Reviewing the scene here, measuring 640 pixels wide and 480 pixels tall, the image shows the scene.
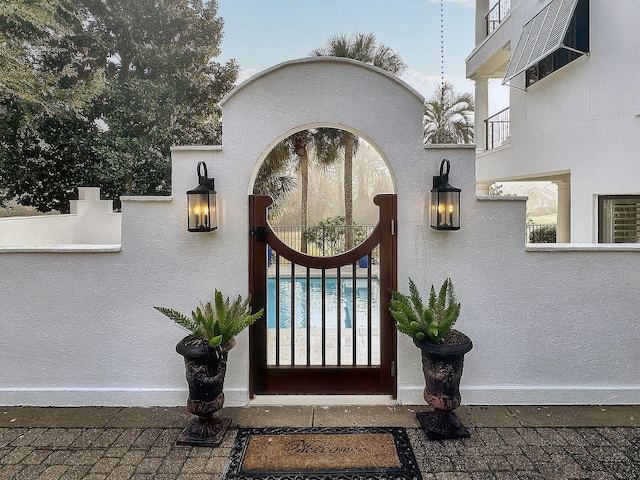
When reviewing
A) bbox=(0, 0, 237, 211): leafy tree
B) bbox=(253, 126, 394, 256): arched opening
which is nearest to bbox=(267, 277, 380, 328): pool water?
bbox=(253, 126, 394, 256): arched opening

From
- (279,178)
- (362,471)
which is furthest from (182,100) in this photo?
(362,471)

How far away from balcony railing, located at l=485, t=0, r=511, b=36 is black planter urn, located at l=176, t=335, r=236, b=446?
10421mm

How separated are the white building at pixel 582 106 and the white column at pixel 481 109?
1693 millimetres

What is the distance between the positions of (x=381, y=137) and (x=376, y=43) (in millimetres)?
12120

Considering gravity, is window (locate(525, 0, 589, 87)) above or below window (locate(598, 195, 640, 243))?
above

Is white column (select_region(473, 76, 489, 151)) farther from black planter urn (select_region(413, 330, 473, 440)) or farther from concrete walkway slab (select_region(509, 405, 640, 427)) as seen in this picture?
black planter urn (select_region(413, 330, 473, 440))

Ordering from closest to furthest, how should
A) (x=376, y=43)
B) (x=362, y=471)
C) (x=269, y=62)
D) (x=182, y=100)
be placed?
(x=362, y=471) → (x=182, y=100) → (x=376, y=43) → (x=269, y=62)

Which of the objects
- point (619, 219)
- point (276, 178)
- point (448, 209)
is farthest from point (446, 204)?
point (276, 178)

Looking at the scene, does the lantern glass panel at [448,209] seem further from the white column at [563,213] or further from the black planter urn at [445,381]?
the white column at [563,213]

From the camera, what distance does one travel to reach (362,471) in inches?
113

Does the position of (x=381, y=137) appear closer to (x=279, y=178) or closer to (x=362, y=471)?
Result: (x=362, y=471)

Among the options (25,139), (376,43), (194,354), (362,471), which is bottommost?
(362,471)

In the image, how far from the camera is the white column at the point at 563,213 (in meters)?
9.62

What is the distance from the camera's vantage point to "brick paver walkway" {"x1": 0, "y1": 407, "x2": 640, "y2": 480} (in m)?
2.82
